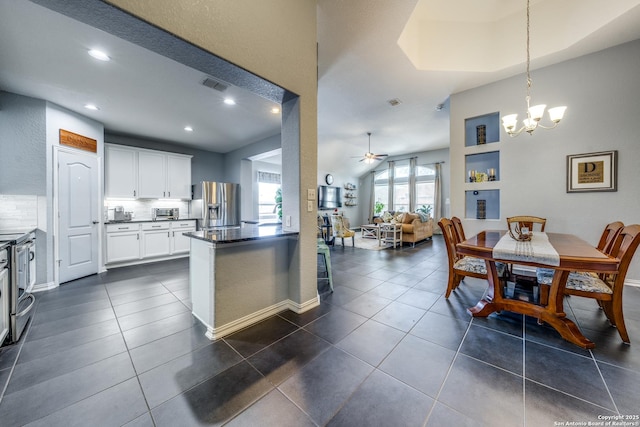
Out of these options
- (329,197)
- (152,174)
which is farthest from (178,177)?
(329,197)

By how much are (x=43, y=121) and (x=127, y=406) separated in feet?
13.3

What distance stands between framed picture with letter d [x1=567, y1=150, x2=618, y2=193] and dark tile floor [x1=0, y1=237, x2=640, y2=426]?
1.45 metres

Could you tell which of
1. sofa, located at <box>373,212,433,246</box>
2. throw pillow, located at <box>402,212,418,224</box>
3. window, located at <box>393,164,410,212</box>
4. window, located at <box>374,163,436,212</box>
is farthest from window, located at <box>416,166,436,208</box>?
throw pillow, located at <box>402,212,418,224</box>

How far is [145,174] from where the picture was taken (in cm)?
484

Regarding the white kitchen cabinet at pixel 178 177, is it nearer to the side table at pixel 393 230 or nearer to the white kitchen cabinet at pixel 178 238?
the white kitchen cabinet at pixel 178 238

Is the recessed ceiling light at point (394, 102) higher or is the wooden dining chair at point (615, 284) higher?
the recessed ceiling light at point (394, 102)

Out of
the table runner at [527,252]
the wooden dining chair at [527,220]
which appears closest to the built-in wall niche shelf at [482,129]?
the wooden dining chair at [527,220]

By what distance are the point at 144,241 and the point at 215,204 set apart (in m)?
1.56

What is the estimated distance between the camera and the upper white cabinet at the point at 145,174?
4.46m

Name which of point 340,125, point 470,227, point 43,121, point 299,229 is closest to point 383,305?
point 299,229

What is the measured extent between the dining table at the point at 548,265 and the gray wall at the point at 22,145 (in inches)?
213

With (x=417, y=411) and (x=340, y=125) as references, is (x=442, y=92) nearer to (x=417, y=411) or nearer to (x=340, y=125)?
(x=340, y=125)

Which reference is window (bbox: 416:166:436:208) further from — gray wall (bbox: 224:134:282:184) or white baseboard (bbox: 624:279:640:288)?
gray wall (bbox: 224:134:282:184)

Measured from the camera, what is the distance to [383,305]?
Answer: 2543 mm
